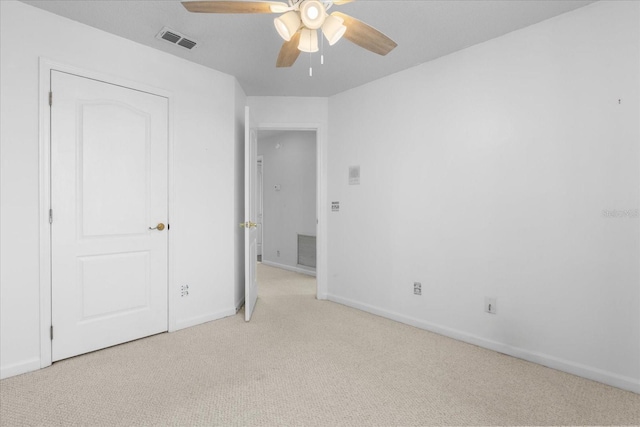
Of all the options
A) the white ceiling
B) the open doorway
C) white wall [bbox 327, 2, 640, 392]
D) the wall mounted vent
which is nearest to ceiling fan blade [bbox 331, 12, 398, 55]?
the white ceiling

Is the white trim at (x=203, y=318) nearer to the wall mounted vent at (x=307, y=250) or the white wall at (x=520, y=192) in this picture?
the white wall at (x=520, y=192)

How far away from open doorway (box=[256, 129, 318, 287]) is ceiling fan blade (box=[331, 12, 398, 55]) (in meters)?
3.45

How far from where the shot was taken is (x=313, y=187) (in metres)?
5.34

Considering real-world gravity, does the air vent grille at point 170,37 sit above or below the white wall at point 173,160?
above

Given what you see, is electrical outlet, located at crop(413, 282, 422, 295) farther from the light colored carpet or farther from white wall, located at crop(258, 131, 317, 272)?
white wall, located at crop(258, 131, 317, 272)

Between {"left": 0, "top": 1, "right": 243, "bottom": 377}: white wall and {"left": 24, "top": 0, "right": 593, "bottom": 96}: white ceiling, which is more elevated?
{"left": 24, "top": 0, "right": 593, "bottom": 96}: white ceiling

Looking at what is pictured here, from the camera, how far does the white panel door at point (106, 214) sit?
7.63 ft

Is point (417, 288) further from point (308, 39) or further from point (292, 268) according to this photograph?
point (292, 268)

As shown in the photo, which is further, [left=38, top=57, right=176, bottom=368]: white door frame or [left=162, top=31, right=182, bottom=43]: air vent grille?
[left=162, top=31, right=182, bottom=43]: air vent grille

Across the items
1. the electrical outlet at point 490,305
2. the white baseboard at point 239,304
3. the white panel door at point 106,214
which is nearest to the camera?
the white panel door at point 106,214

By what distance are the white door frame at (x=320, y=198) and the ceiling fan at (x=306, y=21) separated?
2077mm

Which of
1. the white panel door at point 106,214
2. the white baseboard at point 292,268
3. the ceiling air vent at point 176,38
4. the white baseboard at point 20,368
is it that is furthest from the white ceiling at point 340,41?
the white baseboard at point 292,268

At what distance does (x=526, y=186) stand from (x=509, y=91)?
767 millimetres

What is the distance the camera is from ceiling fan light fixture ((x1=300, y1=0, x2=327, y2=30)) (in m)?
1.54
